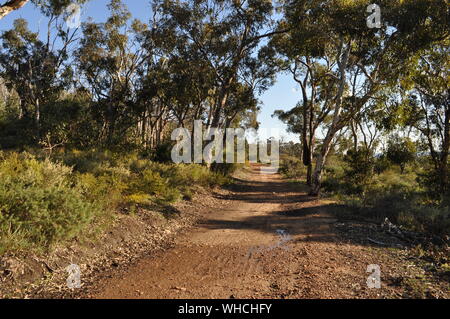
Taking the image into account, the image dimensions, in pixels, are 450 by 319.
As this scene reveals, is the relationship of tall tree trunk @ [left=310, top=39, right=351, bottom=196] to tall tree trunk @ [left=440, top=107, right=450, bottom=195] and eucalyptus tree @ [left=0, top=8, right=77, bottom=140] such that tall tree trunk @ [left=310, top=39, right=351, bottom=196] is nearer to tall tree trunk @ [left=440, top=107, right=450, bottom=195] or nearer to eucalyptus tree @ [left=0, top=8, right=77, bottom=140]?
tall tree trunk @ [left=440, top=107, right=450, bottom=195]

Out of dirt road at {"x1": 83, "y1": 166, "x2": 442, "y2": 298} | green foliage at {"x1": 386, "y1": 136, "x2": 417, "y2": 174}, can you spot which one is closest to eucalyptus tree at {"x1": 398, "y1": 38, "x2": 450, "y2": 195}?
green foliage at {"x1": 386, "y1": 136, "x2": 417, "y2": 174}

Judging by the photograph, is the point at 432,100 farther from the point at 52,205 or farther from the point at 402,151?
the point at 52,205

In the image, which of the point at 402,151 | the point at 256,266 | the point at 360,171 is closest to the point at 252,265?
the point at 256,266

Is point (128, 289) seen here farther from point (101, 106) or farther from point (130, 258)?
point (101, 106)

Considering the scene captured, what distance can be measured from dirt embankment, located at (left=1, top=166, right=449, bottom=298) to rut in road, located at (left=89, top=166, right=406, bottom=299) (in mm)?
12

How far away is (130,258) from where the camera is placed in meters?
5.24

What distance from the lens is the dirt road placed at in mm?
3939

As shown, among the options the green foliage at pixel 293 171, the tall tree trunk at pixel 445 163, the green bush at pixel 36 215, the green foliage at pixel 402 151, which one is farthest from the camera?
the green foliage at pixel 293 171

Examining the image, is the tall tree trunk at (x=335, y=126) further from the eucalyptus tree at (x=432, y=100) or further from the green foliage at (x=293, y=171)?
the green foliage at (x=293, y=171)

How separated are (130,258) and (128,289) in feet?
4.27

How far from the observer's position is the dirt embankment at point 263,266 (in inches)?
154

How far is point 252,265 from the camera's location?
4.94 m

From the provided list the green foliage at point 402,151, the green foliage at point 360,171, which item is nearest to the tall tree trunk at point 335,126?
the green foliage at point 360,171

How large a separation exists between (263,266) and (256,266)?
110 mm
